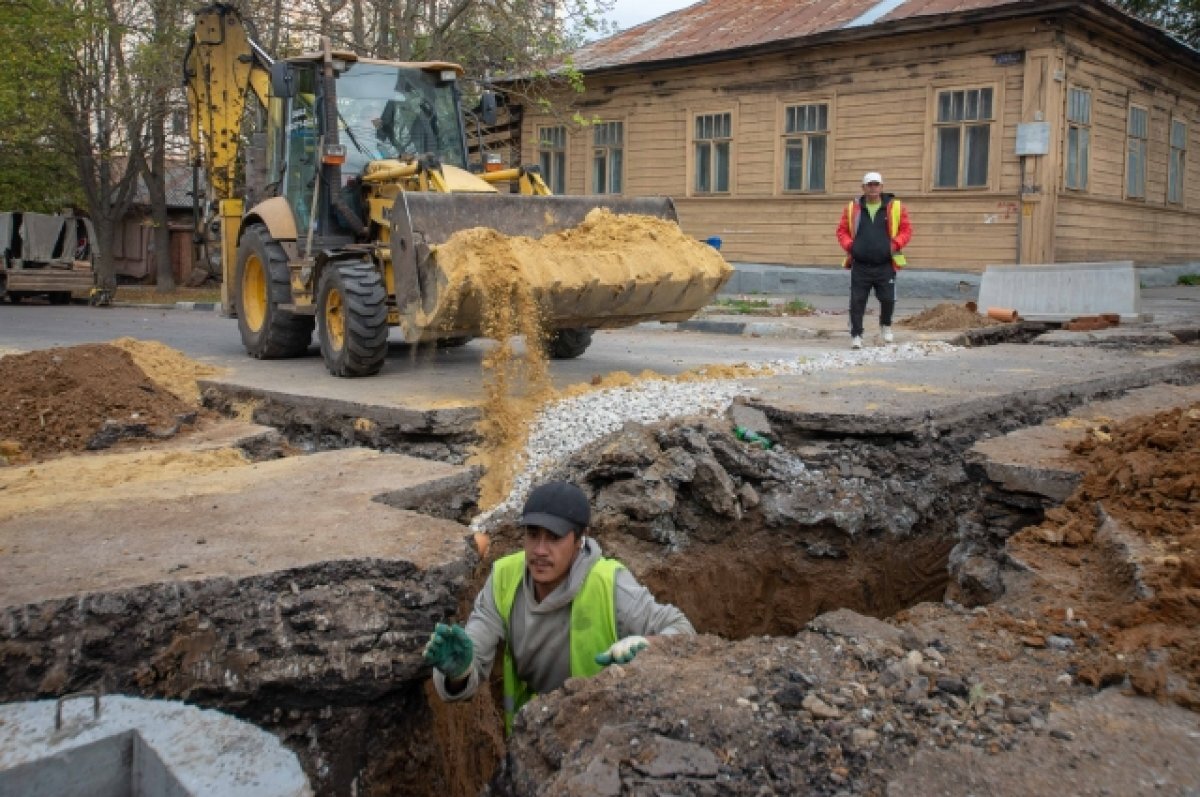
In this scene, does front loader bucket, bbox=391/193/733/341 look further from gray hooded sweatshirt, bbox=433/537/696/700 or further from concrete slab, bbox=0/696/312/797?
concrete slab, bbox=0/696/312/797

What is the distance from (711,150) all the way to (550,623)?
17.5 m

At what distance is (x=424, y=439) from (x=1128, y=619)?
4323 mm

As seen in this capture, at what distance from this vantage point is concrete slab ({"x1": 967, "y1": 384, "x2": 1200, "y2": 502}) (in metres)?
4.58

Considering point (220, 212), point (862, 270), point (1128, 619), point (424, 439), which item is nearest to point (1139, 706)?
point (1128, 619)

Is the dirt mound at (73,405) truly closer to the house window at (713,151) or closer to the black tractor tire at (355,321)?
the black tractor tire at (355,321)

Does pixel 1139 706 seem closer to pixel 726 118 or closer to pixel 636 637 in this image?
pixel 636 637

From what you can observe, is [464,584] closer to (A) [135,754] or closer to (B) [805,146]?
(A) [135,754]

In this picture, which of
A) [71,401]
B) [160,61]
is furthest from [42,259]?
[71,401]

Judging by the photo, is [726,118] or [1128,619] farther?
[726,118]

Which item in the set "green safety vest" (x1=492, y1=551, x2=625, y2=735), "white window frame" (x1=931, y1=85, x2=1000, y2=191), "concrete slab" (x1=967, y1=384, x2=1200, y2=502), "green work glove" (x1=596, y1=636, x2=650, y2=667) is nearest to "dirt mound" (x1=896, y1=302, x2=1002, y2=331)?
"white window frame" (x1=931, y1=85, x2=1000, y2=191)

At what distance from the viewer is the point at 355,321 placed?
7754mm

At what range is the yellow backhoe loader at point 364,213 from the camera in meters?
7.36

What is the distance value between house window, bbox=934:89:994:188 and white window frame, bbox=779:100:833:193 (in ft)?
6.75

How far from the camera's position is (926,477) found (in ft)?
19.4
